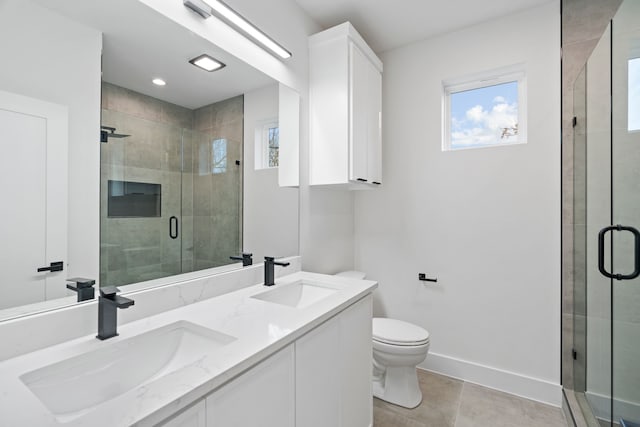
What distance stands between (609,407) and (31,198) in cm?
253

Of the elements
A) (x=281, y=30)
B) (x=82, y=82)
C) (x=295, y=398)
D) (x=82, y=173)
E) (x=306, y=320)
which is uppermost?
(x=281, y=30)

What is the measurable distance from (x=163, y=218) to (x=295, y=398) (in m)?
0.87

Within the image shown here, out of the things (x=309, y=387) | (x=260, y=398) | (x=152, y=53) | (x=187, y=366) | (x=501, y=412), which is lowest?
(x=501, y=412)

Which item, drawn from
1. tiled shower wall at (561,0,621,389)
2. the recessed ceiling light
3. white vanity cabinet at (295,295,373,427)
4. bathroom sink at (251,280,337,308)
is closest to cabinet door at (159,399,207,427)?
white vanity cabinet at (295,295,373,427)

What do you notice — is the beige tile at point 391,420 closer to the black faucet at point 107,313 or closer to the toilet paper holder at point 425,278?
the toilet paper holder at point 425,278

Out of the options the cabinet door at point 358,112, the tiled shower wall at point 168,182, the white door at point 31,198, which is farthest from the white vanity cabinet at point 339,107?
the white door at point 31,198

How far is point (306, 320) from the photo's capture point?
1081mm

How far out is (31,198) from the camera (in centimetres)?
88

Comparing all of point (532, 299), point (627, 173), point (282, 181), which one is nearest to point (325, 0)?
point (282, 181)

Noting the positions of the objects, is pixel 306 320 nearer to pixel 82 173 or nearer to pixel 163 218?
pixel 163 218

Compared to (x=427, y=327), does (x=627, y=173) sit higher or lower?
higher

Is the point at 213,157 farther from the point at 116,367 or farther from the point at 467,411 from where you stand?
the point at 467,411

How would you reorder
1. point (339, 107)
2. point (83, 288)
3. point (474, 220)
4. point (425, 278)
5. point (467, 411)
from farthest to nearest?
point (425, 278), point (474, 220), point (339, 107), point (467, 411), point (83, 288)

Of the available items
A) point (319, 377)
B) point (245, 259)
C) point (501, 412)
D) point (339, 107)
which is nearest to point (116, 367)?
point (319, 377)
